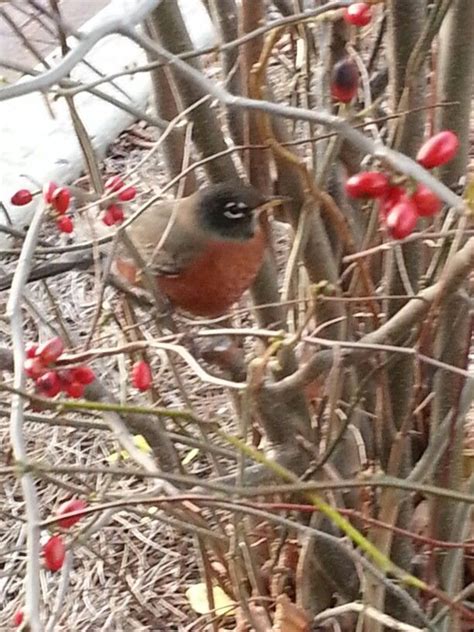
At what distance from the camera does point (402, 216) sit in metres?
0.73

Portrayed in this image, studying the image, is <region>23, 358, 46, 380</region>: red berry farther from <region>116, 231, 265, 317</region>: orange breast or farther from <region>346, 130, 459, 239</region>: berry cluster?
<region>116, 231, 265, 317</region>: orange breast

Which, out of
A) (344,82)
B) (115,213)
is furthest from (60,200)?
(344,82)

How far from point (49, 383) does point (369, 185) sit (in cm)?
40

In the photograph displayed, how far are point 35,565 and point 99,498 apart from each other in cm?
41

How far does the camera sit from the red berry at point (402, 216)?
729 mm

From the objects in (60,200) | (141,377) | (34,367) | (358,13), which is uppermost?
(358,13)

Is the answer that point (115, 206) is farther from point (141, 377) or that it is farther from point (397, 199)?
point (397, 199)

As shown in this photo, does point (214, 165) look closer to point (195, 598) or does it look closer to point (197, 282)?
point (197, 282)

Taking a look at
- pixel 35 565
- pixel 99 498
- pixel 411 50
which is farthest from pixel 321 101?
pixel 35 565

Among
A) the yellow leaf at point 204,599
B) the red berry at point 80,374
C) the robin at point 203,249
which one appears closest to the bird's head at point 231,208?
the robin at point 203,249

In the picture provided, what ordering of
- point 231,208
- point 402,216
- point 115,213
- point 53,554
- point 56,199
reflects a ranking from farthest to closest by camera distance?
point 231,208 < point 115,213 < point 56,199 < point 53,554 < point 402,216

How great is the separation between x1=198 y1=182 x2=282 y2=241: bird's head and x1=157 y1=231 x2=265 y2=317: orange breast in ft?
0.08

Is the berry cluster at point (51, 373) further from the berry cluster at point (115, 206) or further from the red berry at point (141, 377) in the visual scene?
the berry cluster at point (115, 206)

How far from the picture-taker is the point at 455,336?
1281 millimetres
